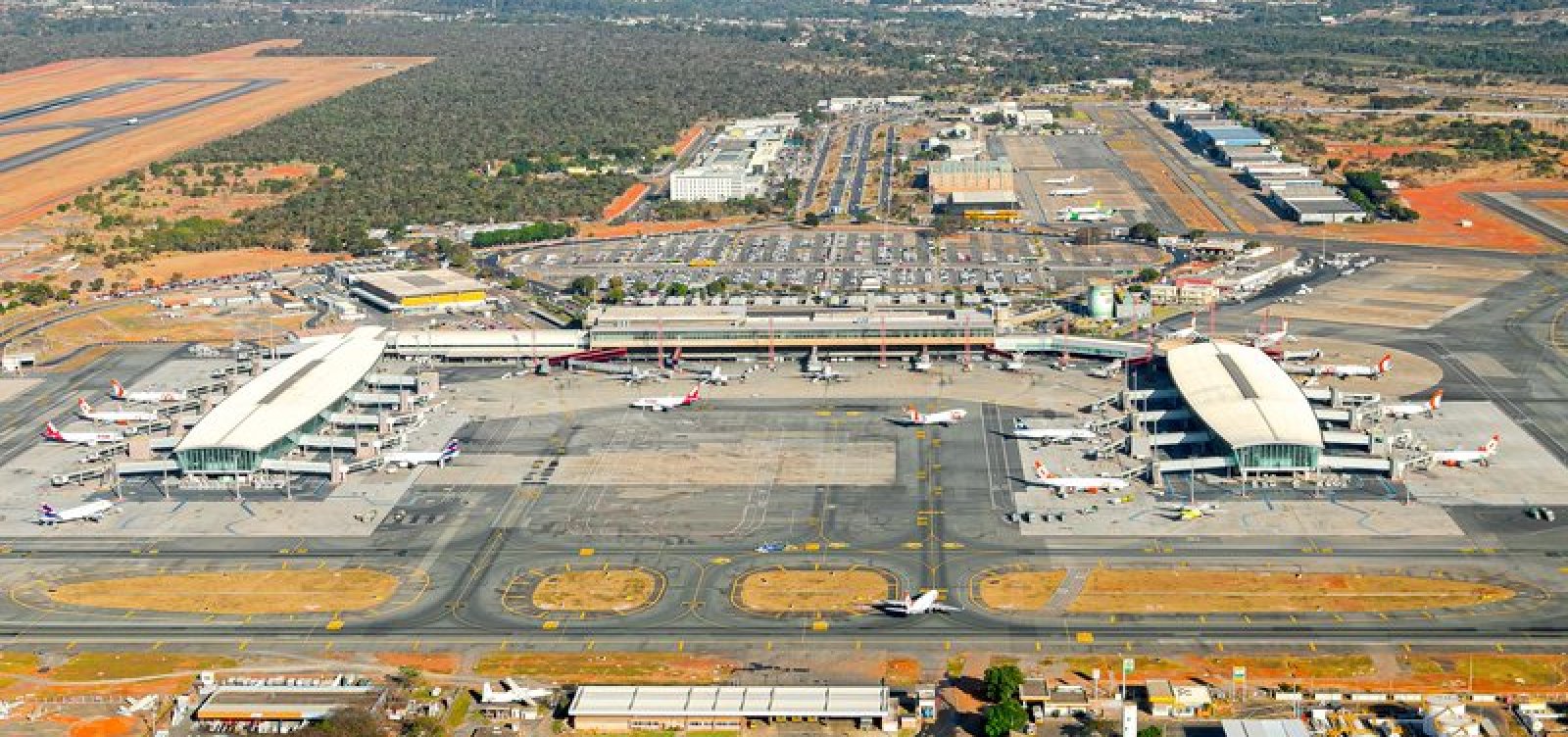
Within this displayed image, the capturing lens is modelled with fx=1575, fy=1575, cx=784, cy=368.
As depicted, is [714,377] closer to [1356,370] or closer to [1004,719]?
[1356,370]

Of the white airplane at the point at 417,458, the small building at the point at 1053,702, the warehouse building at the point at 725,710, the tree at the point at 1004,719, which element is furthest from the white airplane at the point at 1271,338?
the warehouse building at the point at 725,710

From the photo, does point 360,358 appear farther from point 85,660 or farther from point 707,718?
point 707,718

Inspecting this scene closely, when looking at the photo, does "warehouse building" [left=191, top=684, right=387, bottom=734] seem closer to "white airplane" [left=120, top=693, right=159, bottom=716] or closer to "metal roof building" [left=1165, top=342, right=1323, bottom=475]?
"white airplane" [left=120, top=693, right=159, bottom=716]

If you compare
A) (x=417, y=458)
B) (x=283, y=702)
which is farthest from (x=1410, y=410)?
(x=283, y=702)

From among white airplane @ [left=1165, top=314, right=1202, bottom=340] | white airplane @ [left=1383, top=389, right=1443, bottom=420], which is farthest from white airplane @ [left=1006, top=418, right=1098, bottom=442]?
white airplane @ [left=1165, top=314, right=1202, bottom=340]

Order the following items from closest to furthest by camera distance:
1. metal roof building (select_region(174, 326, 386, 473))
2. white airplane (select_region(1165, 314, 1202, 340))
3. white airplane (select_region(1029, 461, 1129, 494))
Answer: white airplane (select_region(1029, 461, 1129, 494))
metal roof building (select_region(174, 326, 386, 473))
white airplane (select_region(1165, 314, 1202, 340))

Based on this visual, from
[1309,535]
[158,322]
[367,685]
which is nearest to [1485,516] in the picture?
[1309,535]

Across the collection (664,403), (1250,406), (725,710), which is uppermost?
(1250,406)

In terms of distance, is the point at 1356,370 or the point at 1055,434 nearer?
the point at 1055,434
